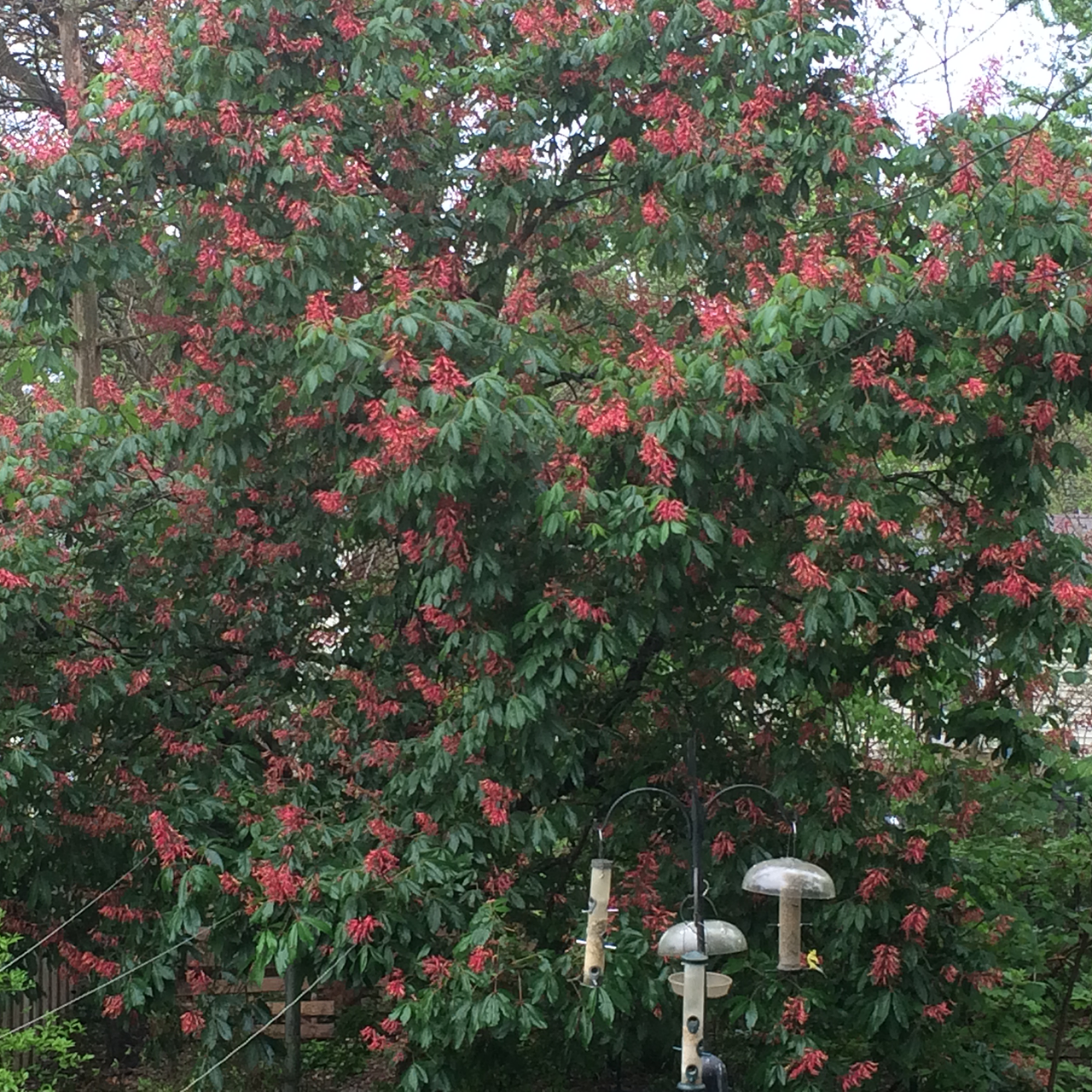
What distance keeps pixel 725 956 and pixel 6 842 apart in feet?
11.0

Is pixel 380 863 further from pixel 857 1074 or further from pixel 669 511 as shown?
pixel 857 1074

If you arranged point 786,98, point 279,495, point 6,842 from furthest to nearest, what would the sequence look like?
point 279,495, point 6,842, point 786,98

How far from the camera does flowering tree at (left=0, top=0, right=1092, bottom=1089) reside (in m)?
5.62

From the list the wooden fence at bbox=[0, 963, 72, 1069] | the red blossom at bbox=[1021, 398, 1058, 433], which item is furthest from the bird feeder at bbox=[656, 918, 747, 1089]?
the wooden fence at bbox=[0, 963, 72, 1069]

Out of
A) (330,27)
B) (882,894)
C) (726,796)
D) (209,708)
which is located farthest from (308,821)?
(330,27)

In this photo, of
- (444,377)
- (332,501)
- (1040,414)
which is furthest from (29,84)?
(1040,414)

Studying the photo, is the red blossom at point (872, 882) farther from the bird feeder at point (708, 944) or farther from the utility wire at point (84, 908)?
the utility wire at point (84, 908)

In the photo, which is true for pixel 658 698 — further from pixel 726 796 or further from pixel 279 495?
pixel 279 495

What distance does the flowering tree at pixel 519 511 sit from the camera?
5.62m

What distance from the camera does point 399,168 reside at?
684 cm

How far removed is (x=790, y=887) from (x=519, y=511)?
6.49ft

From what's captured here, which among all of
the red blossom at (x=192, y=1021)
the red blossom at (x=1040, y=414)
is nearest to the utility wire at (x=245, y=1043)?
the red blossom at (x=192, y=1021)

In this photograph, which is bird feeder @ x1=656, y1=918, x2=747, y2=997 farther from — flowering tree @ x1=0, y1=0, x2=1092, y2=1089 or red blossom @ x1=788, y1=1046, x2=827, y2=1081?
red blossom @ x1=788, y1=1046, x2=827, y2=1081

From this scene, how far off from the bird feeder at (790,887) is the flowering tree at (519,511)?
1152 millimetres
